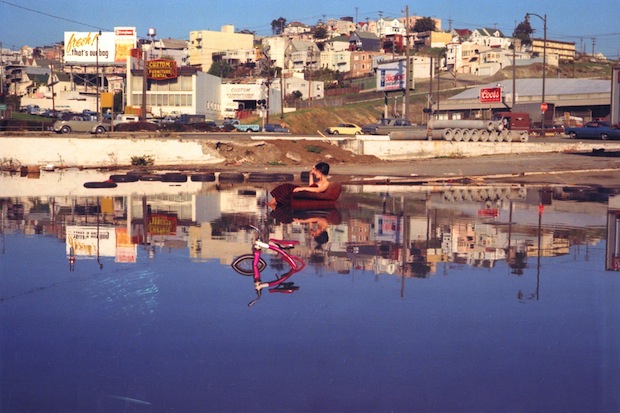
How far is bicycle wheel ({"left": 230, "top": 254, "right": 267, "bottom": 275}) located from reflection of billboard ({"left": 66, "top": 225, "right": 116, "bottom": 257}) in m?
2.80

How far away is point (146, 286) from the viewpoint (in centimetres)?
1229

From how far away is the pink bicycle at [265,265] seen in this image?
40.0 feet

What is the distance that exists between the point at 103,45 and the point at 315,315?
108085 millimetres

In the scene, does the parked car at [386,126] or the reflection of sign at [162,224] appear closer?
the reflection of sign at [162,224]

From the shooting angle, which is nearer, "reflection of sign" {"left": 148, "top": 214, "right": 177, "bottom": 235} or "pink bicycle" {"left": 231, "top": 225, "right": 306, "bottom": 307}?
"pink bicycle" {"left": 231, "top": 225, "right": 306, "bottom": 307}

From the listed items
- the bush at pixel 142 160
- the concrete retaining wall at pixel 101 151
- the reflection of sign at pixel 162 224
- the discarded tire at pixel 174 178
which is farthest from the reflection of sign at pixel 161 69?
the reflection of sign at pixel 162 224

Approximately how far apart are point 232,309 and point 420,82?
126 meters

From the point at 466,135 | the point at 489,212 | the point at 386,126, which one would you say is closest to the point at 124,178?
the point at 489,212

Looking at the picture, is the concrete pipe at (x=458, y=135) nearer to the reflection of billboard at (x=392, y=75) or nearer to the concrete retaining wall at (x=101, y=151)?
the concrete retaining wall at (x=101, y=151)

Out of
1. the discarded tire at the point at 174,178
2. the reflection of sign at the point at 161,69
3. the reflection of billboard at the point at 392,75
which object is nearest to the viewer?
the discarded tire at the point at 174,178

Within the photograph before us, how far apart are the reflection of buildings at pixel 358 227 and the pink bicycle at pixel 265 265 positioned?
0.71 m

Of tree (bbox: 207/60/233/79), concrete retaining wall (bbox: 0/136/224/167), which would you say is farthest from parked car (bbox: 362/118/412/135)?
tree (bbox: 207/60/233/79)

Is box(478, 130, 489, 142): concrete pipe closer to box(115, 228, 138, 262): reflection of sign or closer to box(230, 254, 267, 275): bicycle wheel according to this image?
box(115, 228, 138, 262): reflection of sign

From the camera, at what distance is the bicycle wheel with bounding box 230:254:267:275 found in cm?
1345
